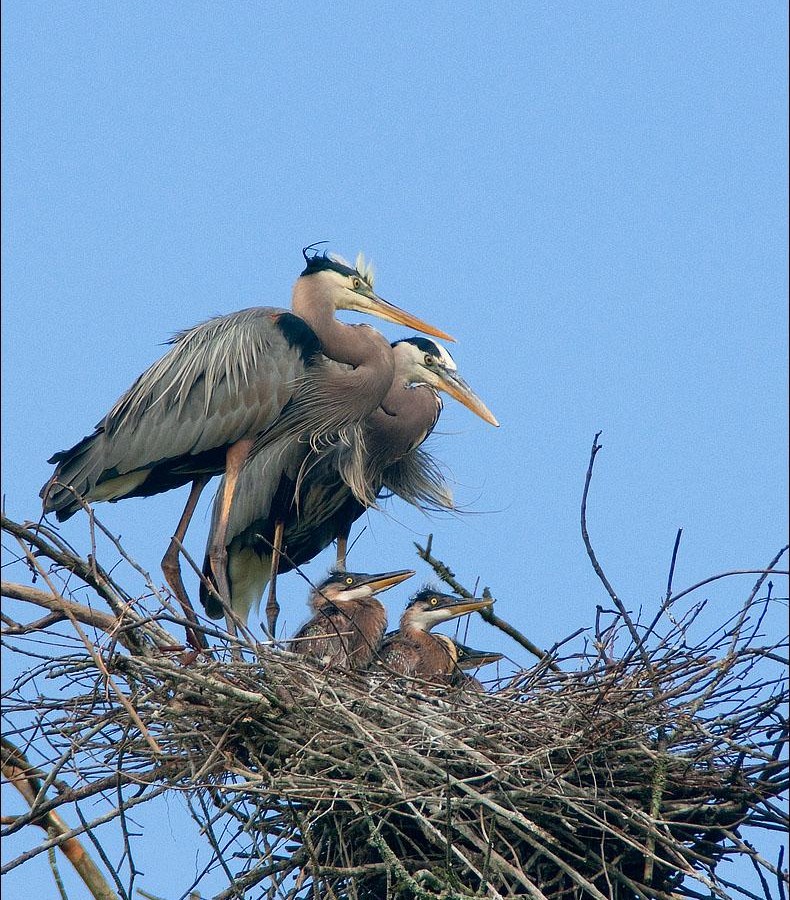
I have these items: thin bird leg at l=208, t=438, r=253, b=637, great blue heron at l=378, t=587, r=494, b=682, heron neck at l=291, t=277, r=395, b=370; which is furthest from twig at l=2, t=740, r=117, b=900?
heron neck at l=291, t=277, r=395, b=370

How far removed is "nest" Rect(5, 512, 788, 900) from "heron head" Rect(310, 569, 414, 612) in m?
1.33

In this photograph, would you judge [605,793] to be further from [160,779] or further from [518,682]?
[160,779]

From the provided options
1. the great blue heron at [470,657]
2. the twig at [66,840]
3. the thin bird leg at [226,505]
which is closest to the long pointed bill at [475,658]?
the great blue heron at [470,657]

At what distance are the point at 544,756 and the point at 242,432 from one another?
2872 millimetres

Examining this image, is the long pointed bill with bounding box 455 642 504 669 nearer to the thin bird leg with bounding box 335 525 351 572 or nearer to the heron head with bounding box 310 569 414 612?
the heron head with bounding box 310 569 414 612

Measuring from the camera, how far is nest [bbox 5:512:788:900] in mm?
4445

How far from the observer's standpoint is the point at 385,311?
24.9ft

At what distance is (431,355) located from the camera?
25.3 ft

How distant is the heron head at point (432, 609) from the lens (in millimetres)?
6184

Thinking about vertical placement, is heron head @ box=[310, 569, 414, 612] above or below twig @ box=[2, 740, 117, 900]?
above

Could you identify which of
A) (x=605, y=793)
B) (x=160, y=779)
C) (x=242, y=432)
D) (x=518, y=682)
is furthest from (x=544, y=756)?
(x=242, y=432)

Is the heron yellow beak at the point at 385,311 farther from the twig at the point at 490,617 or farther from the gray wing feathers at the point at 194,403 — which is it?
the twig at the point at 490,617

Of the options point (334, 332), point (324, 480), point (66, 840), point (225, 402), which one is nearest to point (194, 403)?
point (225, 402)

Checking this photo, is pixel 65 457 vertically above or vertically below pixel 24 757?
above
